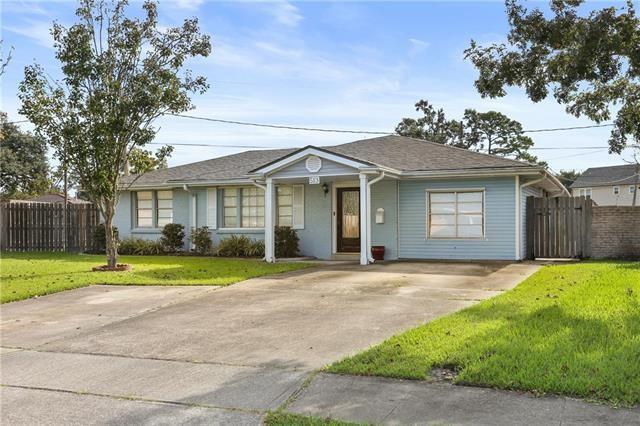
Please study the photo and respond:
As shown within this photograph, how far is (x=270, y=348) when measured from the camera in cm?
629

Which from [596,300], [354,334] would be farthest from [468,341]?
[596,300]

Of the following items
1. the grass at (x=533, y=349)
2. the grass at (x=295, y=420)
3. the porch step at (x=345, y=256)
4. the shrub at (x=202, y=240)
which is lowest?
the grass at (x=295, y=420)

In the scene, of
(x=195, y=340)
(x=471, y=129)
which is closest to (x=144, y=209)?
(x=195, y=340)

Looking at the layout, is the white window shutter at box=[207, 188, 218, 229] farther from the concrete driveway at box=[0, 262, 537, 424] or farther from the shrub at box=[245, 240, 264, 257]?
the concrete driveway at box=[0, 262, 537, 424]

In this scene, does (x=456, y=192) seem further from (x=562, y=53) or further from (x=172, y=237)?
(x=172, y=237)

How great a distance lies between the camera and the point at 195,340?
6738mm

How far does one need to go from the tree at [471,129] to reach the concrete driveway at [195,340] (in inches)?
1548

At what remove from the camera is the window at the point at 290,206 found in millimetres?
18172

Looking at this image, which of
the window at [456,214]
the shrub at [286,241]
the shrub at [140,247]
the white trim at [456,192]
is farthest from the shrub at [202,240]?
the window at [456,214]

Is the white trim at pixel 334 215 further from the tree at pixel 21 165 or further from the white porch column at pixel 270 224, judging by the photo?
the tree at pixel 21 165

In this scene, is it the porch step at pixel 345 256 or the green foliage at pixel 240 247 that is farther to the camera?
the green foliage at pixel 240 247

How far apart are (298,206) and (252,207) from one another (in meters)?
1.84

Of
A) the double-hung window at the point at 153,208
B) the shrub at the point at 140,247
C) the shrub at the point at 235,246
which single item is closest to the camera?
the shrub at the point at 235,246

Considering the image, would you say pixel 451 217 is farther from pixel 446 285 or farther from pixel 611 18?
pixel 611 18
